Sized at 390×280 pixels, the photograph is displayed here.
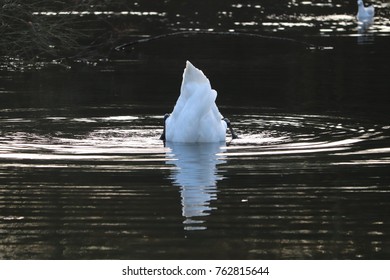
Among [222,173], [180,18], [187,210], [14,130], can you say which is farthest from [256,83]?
[180,18]

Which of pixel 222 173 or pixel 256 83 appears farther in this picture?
pixel 256 83

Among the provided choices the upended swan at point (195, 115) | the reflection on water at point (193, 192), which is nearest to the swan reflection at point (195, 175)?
the reflection on water at point (193, 192)

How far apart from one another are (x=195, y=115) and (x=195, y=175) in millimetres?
2021

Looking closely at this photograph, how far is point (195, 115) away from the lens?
16.8 metres

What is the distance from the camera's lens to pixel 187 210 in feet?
41.8

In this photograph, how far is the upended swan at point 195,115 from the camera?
54.7ft

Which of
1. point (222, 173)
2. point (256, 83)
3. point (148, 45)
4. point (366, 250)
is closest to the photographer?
point (366, 250)

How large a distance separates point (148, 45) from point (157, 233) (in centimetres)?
2504

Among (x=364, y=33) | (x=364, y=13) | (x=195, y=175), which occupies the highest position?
(x=364, y=13)

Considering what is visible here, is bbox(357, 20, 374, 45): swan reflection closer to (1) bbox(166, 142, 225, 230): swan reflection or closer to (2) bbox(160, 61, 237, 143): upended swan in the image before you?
(2) bbox(160, 61, 237, 143): upended swan

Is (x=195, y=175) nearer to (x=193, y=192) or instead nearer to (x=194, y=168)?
(x=194, y=168)

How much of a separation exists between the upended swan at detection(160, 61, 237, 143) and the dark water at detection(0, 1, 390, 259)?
22cm

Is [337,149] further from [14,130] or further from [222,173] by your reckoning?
[14,130]

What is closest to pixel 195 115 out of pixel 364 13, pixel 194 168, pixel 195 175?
pixel 194 168
